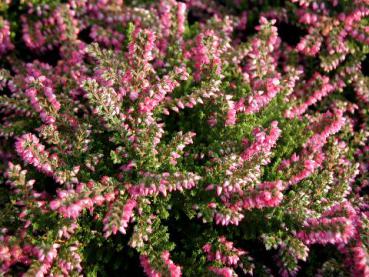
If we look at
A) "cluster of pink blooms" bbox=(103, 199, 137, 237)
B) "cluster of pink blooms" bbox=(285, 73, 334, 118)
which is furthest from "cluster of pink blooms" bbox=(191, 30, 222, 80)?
"cluster of pink blooms" bbox=(103, 199, 137, 237)

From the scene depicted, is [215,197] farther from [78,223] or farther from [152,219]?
[78,223]

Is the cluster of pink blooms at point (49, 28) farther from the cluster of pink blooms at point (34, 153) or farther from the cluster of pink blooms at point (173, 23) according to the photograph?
the cluster of pink blooms at point (34, 153)

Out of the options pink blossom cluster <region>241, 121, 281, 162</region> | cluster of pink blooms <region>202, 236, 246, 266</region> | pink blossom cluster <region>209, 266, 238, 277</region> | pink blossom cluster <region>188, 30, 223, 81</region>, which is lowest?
cluster of pink blooms <region>202, 236, 246, 266</region>

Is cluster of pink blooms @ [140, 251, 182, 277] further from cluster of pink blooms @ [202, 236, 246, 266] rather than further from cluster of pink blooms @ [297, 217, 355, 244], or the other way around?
cluster of pink blooms @ [297, 217, 355, 244]

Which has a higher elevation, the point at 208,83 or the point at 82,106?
the point at 208,83

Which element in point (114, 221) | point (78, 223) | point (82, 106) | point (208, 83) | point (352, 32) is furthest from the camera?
point (352, 32)

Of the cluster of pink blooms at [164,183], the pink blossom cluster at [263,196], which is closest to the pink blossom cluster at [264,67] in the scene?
the pink blossom cluster at [263,196]

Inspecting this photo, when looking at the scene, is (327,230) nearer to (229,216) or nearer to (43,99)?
(229,216)

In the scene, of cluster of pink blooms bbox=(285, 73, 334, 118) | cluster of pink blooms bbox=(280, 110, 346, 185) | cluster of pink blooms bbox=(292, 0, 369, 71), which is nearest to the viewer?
cluster of pink blooms bbox=(280, 110, 346, 185)

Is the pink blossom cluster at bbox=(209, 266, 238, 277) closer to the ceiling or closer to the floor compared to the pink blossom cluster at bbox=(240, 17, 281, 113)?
closer to the floor

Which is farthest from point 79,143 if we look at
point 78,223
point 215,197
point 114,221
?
point 215,197
